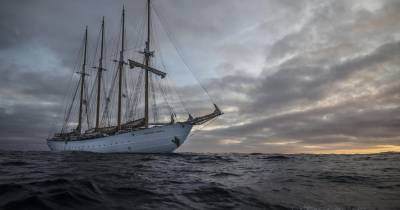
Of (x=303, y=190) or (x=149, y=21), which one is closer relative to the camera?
(x=303, y=190)

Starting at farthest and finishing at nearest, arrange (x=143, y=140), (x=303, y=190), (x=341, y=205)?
(x=143, y=140)
(x=303, y=190)
(x=341, y=205)

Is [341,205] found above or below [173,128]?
below

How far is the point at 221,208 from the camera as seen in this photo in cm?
799

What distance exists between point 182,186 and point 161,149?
41.6m

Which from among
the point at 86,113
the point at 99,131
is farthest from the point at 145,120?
the point at 86,113

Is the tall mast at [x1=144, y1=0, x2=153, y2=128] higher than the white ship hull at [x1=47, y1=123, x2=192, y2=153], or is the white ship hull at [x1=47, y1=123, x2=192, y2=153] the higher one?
the tall mast at [x1=144, y1=0, x2=153, y2=128]

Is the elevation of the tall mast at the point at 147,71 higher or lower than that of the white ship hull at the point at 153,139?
higher

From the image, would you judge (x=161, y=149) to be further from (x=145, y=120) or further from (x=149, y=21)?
(x=149, y=21)

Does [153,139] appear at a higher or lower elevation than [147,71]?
lower

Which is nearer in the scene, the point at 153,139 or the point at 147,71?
the point at 153,139

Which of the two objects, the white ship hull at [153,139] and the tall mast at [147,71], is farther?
the tall mast at [147,71]

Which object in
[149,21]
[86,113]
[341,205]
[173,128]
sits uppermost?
[149,21]

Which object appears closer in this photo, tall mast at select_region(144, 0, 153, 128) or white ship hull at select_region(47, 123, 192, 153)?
white ship hull at select_region(47, 123, 192, 153)

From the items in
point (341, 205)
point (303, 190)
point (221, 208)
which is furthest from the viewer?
point (303, 190)
